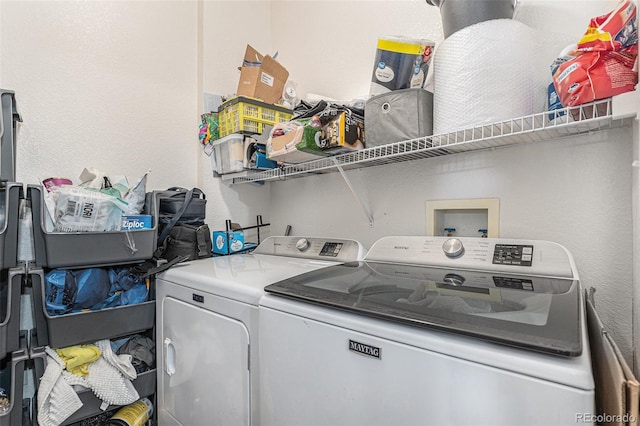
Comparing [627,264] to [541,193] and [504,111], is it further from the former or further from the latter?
[504,111]

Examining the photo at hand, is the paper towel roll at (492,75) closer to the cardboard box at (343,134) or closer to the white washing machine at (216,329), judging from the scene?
the cardboard box at (343,134)

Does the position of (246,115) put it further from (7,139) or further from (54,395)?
(54,395)

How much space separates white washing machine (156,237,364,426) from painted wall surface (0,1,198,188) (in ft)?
2.88

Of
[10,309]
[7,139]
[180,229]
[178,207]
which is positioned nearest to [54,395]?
[10,309]

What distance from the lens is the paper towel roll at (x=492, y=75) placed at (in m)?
1.05

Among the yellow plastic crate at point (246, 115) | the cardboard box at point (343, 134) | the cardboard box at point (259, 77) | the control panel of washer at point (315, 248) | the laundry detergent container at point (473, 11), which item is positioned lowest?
the control panel of washer at point (315, 248)

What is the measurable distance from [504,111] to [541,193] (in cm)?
44

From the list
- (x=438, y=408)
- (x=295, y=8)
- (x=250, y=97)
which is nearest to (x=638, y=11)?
(x=438, y=408)

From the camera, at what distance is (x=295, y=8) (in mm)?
2389

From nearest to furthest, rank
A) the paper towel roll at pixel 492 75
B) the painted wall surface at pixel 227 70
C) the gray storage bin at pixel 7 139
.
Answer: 1. the paper towel roll at pixel 492 75
2. the gray storage bin at pixel 7 139
3. the painted wall surface at pixel 227 70

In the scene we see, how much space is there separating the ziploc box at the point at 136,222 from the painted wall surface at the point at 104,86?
0.57 metres

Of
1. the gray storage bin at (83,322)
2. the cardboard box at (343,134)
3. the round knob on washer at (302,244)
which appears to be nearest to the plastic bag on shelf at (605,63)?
the cardboard box at (343,134)

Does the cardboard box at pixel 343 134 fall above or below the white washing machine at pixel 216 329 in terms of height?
above

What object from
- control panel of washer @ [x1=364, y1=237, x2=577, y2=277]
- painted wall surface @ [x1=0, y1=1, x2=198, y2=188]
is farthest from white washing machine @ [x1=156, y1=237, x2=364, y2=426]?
painted wall surface @ [x1=0, y1=1, x2=198, y2=188]
